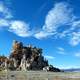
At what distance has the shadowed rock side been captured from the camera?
10856 centimetres

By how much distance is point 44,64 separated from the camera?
111 m

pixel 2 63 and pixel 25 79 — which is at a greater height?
pixel 2 63

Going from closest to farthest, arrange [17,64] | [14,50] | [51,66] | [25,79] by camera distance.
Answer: [25,79] → [51,66] → [17,64] → [14,50]

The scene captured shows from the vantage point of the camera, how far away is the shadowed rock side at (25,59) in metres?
109

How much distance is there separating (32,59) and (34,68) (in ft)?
15.6

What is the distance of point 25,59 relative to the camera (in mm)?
114562

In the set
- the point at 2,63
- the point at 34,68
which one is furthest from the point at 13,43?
the point at 34,68

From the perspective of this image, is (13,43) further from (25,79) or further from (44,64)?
(25,79)

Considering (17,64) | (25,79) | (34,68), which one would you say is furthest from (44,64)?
(25,79)

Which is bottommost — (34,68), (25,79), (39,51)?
(25,79)

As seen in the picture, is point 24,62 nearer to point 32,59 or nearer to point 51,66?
point 32,59

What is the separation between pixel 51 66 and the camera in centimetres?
10550

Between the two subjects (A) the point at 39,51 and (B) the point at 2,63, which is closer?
(A) the point at 39,51

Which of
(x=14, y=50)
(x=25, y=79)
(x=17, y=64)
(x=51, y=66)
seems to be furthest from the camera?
(x=14, y=50)
